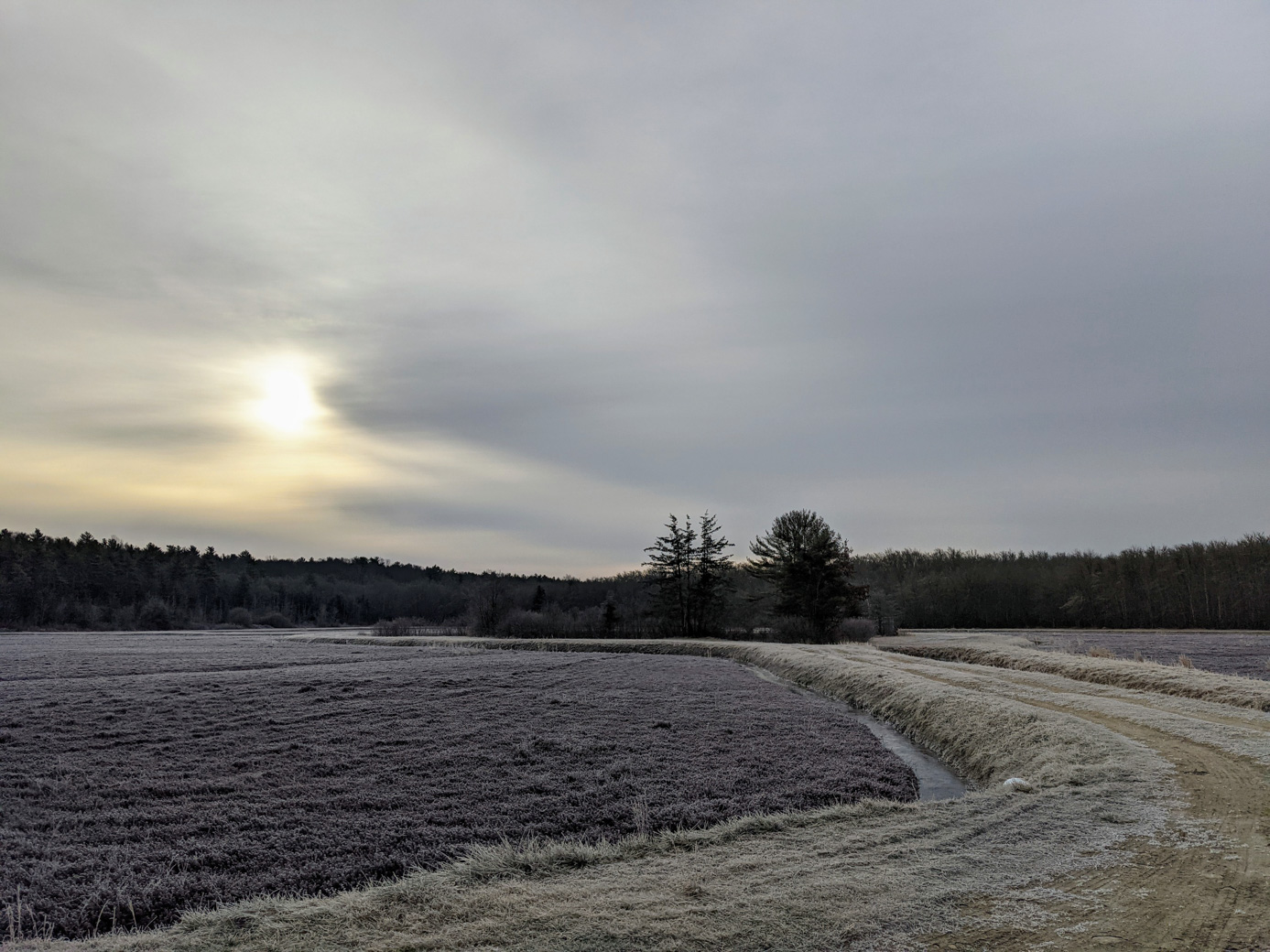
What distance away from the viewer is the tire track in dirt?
5.94 metres

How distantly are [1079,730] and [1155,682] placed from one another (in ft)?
34.8

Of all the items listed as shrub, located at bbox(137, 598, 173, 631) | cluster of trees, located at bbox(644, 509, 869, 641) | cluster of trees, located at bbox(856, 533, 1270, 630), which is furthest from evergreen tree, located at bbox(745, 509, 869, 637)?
shrub, located at bbox(137, 598, 173, 631)

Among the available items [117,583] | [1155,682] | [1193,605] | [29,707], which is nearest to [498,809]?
[29,707]

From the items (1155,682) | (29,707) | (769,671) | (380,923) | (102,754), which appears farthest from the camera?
(769,671)

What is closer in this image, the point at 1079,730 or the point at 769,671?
the point at 1079,730

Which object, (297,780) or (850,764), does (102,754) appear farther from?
(850,764)

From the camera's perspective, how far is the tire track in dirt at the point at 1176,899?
19.5 feet

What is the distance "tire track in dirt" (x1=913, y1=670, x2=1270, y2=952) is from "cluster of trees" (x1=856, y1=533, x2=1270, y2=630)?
77134mm

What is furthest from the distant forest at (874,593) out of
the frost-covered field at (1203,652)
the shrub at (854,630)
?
the frost-covered field at (1203,652)

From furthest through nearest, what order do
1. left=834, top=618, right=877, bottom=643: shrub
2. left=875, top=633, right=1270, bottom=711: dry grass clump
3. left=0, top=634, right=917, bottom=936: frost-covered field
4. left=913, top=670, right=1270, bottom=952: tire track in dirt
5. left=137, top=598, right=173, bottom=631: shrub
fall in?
1. left=137, top=598, right=173, bottom=631: shrub
2. left=834, top=618, right=877, bottom=643: shrub
3. left=875, top=633, right=1270, bottom=711: dry grass clump
4. left=0, top=634, right=917, bottom=936: frost-covered field
5. left=913, top=670, right=1270, bottom=952: tire track in dirt

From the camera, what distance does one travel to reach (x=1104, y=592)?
92.2m

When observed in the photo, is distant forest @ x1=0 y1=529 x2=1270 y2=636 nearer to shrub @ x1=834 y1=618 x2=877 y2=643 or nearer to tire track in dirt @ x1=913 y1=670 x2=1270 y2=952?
shrub @ x1=834 y1=618 x2=877 y2=643

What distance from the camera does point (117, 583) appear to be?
128 metres

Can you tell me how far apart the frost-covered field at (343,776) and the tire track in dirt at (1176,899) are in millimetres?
4442
